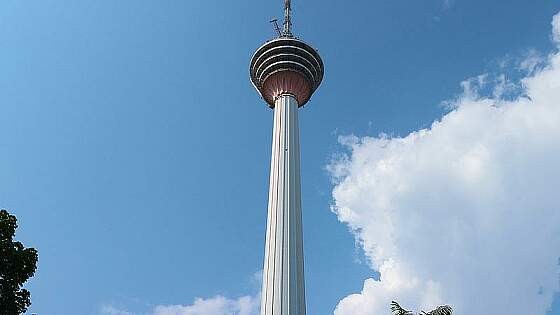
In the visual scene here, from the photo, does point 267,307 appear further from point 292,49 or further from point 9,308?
point 292,49

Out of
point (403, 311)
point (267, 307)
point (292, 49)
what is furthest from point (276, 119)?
point (403, 311)

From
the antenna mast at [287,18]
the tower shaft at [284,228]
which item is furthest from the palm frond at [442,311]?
the antenna mast at [287,18]

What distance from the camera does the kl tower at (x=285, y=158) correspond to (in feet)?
133

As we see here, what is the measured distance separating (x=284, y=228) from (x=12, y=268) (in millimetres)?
22313

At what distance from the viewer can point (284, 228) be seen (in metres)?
43.5

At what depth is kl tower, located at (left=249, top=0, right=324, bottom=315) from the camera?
133 feet

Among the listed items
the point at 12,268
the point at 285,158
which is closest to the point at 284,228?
the point at 285,158

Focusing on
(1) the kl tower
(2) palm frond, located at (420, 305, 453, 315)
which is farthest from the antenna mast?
(2) palm frond, located at (420, 305, 453, 315)

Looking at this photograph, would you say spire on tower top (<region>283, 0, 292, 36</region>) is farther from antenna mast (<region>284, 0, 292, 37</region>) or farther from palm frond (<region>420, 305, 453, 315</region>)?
palm frond (<region>420, 305, 453, 315</region>)

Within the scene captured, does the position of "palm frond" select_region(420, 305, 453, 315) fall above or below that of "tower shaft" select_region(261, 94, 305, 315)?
below

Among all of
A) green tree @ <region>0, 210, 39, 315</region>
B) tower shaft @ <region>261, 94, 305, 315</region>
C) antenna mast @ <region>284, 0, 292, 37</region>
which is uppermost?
antenna mast @ <region>284, 0, 292, 37</region>

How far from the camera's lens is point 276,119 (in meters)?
51.9

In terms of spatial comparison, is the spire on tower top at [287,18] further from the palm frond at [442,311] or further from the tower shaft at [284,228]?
the palm frond at [442,311]

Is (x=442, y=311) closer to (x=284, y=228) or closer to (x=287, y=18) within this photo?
(x=284, y=228)
